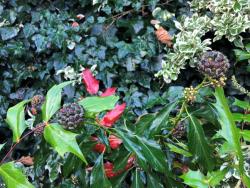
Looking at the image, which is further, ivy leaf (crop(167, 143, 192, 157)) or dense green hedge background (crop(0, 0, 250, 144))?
dense green hedge background (crop(0, 0, 250, 144))

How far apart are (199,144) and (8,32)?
1150mm

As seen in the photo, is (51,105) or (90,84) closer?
(51,105)

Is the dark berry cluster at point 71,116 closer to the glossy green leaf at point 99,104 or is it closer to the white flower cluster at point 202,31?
the glossy green leaf at point 99,104

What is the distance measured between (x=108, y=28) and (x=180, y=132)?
75 centimetres

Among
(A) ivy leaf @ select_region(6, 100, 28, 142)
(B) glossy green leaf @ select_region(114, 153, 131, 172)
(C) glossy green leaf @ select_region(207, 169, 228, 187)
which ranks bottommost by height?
(C) glossy green leaf @ select_region(207, 169, 228, 187)

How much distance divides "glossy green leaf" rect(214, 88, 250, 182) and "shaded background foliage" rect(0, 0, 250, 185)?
2.42 feet

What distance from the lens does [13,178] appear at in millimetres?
993

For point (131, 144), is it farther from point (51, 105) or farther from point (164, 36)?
point (164, 36)

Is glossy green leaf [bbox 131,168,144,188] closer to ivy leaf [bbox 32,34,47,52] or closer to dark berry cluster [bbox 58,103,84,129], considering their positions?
dark berry cluster [bbox 58,103,84,129]

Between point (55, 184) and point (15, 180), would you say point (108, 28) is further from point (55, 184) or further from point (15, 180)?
point (15, 180)

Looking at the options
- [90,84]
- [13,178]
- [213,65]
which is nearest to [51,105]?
→ [13,178]

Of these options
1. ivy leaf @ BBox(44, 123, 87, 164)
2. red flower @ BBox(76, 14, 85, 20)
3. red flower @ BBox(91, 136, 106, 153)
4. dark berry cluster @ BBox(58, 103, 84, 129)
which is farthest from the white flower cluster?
ivy leaf @ BBox(44, 123, 87, 164)

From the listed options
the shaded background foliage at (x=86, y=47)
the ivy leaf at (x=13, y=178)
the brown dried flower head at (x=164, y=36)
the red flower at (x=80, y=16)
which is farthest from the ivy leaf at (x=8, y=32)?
the ivy leaf at (x=13, y=178)

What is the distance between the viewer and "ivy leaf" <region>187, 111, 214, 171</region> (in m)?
1.18
